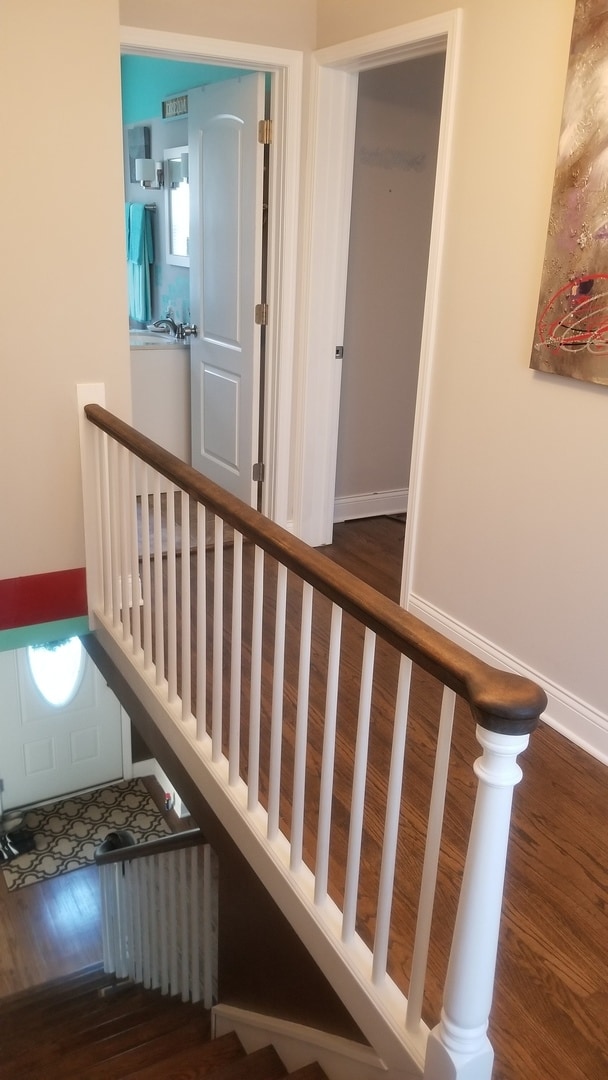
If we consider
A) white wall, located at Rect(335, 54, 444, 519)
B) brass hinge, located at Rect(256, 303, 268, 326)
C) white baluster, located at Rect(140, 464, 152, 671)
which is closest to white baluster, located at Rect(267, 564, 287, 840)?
white baluster, located at Rect(140, 464, 152, 671)

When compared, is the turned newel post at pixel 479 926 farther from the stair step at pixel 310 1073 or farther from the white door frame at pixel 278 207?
the white door frame at pixel 278 207

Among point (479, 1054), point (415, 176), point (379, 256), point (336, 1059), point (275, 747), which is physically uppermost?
point (415, 176)

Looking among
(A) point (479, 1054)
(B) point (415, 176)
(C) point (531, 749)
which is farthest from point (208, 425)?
(A) point (479, 1054)

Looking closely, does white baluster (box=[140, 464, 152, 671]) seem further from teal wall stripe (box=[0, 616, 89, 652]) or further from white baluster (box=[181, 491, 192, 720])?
teal wall stripe (box=[0, 616, 89, 652])

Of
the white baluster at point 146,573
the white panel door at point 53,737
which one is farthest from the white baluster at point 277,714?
the white panel door at point 53,737

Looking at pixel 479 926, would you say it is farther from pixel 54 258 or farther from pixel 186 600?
pixel 54 258

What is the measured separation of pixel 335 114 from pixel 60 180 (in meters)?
1.23

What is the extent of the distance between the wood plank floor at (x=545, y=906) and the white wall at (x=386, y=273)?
5.86 feet

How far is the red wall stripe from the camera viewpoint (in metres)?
3.13

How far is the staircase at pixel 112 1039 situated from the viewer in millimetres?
2418

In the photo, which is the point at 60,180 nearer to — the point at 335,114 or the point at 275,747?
the point at 335,114

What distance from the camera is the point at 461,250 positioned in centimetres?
268

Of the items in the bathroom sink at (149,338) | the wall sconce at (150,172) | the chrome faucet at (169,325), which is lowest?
the bathroom sink at (149,338)

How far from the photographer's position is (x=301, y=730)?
68.6 inches
